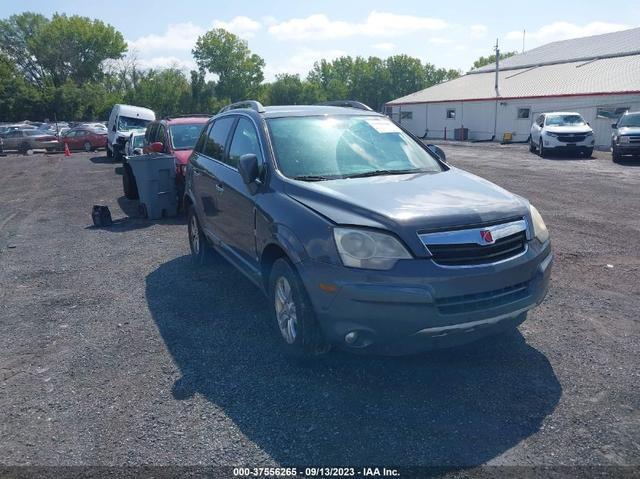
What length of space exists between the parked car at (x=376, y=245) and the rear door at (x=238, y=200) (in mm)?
31

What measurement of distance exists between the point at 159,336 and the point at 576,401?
3.27 m

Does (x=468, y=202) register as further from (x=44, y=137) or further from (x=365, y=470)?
(x=44, y=137)

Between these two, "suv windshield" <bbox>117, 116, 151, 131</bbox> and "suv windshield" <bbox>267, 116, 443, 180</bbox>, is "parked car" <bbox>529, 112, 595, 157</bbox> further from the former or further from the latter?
"suv windshield" <bbox>267, 116, 443, 180</bbox>

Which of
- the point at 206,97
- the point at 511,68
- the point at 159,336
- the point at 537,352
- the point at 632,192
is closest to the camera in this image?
the point at 537,352

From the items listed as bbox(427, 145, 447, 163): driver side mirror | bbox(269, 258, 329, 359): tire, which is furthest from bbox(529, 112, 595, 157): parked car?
bbox(269, 258, 329, 359): tire

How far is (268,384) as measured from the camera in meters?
3.83

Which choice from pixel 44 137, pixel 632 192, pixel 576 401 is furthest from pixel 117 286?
pixel 44 137

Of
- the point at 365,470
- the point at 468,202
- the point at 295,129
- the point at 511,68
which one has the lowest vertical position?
the point at 365,470

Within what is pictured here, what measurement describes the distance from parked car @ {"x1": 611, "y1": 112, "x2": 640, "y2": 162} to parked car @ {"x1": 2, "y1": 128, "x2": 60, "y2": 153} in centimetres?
2902

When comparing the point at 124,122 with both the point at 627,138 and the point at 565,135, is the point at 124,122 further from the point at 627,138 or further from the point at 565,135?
the point at 627,138

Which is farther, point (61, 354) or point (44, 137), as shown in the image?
point (44, 137)

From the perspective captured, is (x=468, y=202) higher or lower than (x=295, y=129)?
lower

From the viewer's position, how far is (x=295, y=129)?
16.0 ft

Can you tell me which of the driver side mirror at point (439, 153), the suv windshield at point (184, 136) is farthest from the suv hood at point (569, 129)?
the driver side mirror at point (439, 153)
